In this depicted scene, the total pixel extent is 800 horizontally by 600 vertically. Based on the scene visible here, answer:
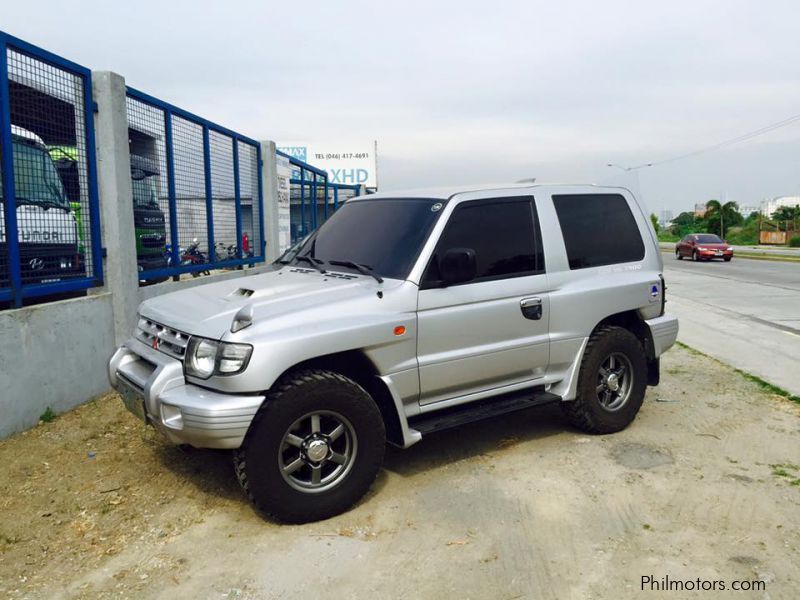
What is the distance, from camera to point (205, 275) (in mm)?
9062

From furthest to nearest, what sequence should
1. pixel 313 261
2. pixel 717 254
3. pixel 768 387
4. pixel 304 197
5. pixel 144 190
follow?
pixel 717 254 < pixel 304 197 < pixel 144 190 < pixel 768 387 < pixel 313 261

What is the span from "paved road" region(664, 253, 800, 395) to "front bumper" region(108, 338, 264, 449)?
5428 mm

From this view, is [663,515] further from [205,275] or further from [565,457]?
[205,275]

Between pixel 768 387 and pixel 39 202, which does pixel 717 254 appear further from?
pixel 39 202

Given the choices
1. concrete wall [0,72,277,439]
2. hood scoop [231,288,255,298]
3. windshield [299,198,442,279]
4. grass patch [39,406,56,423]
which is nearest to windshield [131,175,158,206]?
concrete wall [0,72,277,439]

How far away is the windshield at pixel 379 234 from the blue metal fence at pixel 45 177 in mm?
2152

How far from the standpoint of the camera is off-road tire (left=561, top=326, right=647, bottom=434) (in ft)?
16.0

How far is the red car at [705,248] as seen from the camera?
3108cm

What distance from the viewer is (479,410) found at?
4371 mm

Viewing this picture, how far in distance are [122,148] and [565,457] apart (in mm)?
4837

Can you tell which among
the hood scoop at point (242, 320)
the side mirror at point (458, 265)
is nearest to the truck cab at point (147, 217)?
the hood scoop at point (242, 320)

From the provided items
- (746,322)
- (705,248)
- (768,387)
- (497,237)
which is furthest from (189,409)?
(705,248)

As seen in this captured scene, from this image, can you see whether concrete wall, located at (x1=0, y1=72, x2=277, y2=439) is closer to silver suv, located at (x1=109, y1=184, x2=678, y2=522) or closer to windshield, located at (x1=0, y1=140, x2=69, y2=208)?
windshield, located at (x1=0, y1=140, x2=69, y2=208)

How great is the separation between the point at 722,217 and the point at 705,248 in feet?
166
